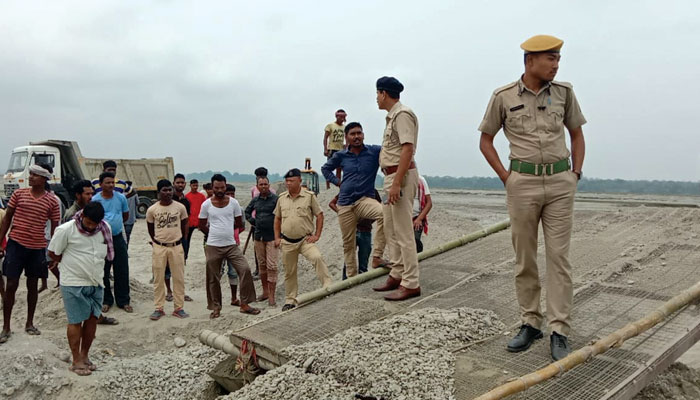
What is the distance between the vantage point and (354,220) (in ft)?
17.6

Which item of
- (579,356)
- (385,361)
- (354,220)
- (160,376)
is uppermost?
(354,220)

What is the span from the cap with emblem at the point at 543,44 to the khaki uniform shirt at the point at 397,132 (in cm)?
124

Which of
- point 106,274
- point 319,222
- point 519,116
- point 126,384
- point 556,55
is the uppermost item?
point 556,55

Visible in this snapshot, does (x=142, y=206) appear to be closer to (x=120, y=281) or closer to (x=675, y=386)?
(x=120, y=281)

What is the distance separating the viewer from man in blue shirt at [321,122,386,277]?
17.2 feet

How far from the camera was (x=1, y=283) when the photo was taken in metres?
5.68

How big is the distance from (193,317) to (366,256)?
2.54 m

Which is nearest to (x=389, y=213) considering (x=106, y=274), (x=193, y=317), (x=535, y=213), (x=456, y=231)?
(x=535, y=213)

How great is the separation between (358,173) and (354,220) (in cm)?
51

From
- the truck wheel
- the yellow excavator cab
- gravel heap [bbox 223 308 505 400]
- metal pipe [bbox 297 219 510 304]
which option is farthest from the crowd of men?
the truck wheel

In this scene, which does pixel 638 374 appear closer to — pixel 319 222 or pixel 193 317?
pixel 319 222

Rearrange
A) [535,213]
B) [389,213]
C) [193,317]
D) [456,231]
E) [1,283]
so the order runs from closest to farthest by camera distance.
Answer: [535,213] < [389,213] < [1,283] < [193,317] < [456,231]

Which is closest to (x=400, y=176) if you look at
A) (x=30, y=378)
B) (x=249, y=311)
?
(x=249, y=311)

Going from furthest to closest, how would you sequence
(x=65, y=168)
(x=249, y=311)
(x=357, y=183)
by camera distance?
(x=65, y=168)
(x=249, y=311)
(x=357, y=183)
